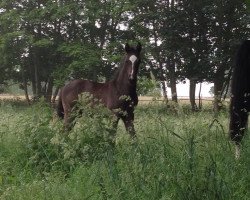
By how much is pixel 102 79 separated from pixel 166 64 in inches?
210

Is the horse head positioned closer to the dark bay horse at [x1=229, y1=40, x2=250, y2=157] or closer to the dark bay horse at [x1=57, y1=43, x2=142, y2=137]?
the dark bay horse at [x1=57, y1=43, x2=142, y2=137]

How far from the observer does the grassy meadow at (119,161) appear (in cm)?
369

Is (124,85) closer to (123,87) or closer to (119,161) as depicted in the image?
(123,87)

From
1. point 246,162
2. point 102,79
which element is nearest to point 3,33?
point 102,79

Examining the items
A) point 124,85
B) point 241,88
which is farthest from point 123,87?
point 241,88

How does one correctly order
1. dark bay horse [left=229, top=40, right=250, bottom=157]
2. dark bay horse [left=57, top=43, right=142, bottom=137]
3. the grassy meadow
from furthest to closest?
dark bay horse [left=57, top=43, right=142, bottom=137] < dark bay horse [left=229, top=40, right=250, bottom=157] < the grassy meadow

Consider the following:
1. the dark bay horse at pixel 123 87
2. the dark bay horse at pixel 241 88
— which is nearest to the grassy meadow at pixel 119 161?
the dark bay horse at pixel 241 88

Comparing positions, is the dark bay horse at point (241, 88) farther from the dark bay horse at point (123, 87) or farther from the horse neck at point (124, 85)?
the horse neck at point (124, 85)

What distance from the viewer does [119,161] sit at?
4.53 metres

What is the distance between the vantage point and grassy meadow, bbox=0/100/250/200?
12.1ft

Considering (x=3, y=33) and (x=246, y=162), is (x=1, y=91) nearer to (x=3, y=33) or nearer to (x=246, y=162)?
(x=3, y=33)

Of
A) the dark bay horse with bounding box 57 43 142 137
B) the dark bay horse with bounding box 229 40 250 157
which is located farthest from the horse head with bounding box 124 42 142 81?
the dark bay horse with bounding box 229 40 250 157

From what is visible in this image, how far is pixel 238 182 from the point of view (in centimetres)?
393

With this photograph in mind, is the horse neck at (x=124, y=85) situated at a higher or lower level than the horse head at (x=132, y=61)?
lower
